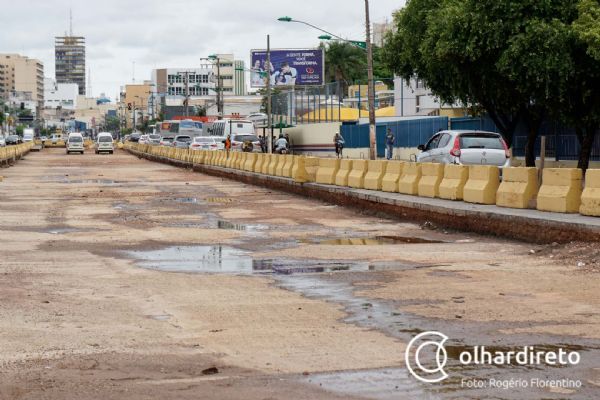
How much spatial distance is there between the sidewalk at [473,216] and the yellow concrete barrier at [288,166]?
577cm

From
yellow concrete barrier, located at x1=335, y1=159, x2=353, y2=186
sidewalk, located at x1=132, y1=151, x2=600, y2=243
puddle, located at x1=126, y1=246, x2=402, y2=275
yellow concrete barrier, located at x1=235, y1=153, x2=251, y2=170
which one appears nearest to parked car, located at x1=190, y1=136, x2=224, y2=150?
yellow concrete barrier, located at x1=235, y1=153, x2=251, y2=170

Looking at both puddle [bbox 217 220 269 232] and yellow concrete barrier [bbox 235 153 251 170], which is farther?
yellow concrete barrier [bbox 235 153 251 170]

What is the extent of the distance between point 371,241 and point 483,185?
4.72m

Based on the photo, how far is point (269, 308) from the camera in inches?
421

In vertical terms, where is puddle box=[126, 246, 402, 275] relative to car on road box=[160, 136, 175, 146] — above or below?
below

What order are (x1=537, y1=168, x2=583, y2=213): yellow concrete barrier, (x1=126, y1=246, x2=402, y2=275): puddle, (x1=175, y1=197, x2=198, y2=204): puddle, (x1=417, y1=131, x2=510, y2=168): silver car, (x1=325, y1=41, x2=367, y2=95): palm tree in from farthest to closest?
(x1=325, y1=41, x2=367, y2=95): palm tree → (x1=175, y1=197, x2=198, y2=204): puddle → (x1=417, y1=131, x2=510, y2=168): silver car → (x1=537, y1=168, x2=583, y2=213): yellow concrete barrier → (x1=126, y1=246, x2=402, y2=275): puddle

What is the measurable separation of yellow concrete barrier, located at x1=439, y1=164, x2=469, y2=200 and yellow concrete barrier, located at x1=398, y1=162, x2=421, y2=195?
1.55 meters

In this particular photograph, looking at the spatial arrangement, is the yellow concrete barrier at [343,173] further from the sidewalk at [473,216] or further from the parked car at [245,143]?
the parked car at [245,143]

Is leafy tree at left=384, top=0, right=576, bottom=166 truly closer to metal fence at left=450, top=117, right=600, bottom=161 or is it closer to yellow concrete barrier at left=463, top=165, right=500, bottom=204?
metal fence at left=450, top=117, right=600, bottom=161

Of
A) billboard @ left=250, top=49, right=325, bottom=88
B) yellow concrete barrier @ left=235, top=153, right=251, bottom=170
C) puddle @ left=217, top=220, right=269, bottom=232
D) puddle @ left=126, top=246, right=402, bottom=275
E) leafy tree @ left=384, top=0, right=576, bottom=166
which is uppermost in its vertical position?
billboard @ left=250, top=49, right=325, bottom=88

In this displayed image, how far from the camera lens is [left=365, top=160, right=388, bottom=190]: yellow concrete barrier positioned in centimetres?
2831

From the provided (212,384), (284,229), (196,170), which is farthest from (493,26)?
(212,384)

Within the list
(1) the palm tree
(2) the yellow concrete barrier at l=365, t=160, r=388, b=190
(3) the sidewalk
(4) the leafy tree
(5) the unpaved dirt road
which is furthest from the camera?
(1) the palm tree

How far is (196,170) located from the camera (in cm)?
5694
